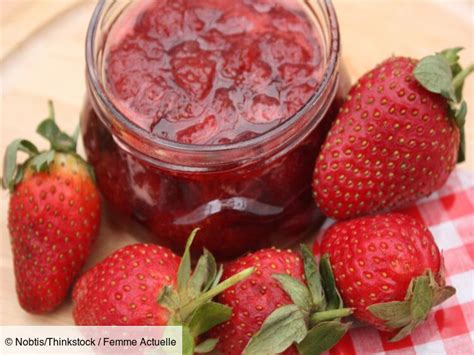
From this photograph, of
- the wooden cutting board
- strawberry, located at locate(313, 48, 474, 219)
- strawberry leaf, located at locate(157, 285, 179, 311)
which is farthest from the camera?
the wooden cutting board

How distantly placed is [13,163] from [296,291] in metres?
0.55

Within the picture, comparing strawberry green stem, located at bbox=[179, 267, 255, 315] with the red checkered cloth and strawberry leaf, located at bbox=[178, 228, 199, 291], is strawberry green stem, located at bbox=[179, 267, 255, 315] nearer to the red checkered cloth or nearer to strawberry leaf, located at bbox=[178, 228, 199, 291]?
strawberry leaf, located at bbox=[178, 228, 199, 291]

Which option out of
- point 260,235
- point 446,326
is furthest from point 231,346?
point 446,326

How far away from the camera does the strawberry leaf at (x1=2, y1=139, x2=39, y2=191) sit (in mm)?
1479

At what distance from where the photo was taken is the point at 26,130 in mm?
1767

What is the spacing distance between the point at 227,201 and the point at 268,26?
1.08 ft

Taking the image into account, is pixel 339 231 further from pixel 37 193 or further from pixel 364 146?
pixel 37 193

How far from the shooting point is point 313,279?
54.3 inches

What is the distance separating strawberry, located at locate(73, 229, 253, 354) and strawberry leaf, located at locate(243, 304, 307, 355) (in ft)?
0.24

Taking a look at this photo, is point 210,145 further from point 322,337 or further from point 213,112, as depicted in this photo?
point 322,337

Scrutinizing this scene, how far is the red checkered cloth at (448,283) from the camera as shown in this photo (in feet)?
4.87

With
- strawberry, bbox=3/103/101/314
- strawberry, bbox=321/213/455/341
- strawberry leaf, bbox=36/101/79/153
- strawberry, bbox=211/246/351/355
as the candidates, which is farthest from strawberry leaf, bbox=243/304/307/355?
strawberry leaf, bbox=36/101/79/153

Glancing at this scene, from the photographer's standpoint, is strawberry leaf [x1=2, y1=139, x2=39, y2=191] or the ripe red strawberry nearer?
the ripe red strawberry

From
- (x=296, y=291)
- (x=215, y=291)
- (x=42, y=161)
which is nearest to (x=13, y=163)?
(x=42, y=161)
